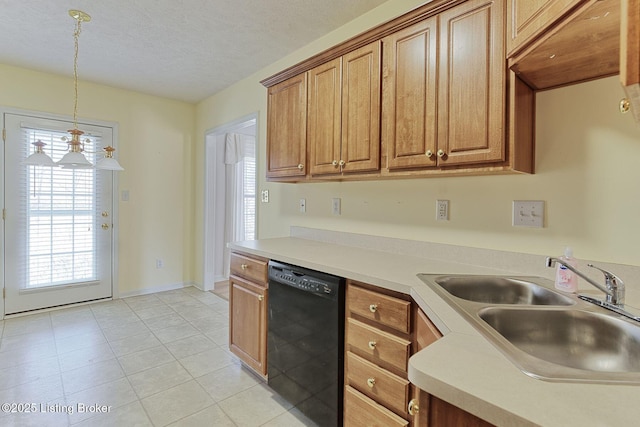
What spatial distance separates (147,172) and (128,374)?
258 cm

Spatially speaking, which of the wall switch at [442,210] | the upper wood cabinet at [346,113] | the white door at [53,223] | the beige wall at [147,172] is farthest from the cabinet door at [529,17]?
the beige wall at [147,172]

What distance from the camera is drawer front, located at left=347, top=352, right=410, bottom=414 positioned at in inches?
49.1

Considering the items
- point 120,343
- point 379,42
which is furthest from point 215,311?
point 379,42

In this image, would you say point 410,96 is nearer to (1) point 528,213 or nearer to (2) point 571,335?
(1) point 528,213

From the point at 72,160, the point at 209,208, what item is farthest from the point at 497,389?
the point at 209,208

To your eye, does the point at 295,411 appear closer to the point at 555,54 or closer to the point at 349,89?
the point at 349,89

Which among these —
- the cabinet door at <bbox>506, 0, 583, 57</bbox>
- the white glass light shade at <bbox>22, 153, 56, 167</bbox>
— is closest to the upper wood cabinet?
the cabinet door at <bbox>506, 0, 583, 57</bbox>

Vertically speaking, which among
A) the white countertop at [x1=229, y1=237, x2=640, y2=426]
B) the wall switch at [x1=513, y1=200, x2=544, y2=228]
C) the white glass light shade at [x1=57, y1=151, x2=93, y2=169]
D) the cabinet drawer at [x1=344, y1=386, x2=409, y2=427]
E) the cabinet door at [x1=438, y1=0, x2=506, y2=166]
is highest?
the cabinet door at [x1=438, y1=0, x2=506, y2=166]

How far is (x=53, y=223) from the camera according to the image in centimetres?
333

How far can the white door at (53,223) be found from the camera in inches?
124

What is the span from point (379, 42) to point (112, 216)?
141 inches

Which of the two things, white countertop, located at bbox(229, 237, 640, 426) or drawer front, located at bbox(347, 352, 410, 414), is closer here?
white countertop, located at bbox(229, 237, 640, 426)

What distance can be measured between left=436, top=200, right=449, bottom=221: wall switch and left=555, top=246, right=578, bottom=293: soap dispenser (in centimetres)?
59

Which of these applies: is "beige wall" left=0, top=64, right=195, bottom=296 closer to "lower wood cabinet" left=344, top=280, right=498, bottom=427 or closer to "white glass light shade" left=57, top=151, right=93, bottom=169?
"white glass light shade" left=57, top=151, right=93, bottom=169
